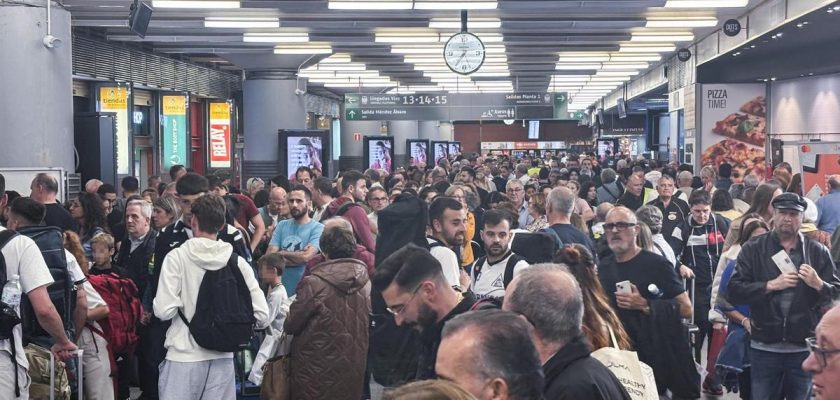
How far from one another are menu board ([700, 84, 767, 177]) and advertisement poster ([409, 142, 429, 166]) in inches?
453

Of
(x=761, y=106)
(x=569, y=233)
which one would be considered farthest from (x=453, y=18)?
(x=569, y=233)

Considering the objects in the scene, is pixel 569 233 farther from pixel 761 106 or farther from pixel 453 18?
pixel 761 106

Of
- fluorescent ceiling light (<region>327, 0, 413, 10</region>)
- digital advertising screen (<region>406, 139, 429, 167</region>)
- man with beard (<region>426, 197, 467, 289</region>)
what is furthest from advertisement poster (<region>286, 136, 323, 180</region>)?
man with beard (<region>426, 197, 467, 289</region>)

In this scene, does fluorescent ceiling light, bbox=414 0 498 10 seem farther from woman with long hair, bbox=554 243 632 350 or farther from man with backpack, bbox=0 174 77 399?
woman with long hair, bbox=554 243 632 350

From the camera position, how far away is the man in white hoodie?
655 centimetres

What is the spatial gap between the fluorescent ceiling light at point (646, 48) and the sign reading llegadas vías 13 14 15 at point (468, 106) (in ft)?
16.9

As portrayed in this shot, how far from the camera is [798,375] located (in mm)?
6625

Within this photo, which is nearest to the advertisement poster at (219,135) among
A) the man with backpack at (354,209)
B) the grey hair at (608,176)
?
the grey hair at (608,176)

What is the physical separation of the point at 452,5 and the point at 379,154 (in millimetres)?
13049

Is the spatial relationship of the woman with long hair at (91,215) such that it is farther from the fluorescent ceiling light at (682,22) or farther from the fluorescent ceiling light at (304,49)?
the fluorescent ceiling light at (304,49)

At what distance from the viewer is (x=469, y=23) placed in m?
18.9

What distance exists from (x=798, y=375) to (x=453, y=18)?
12.1 metres

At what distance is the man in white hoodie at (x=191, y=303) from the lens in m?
6.55

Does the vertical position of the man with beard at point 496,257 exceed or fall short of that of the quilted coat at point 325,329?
it exceeds it
